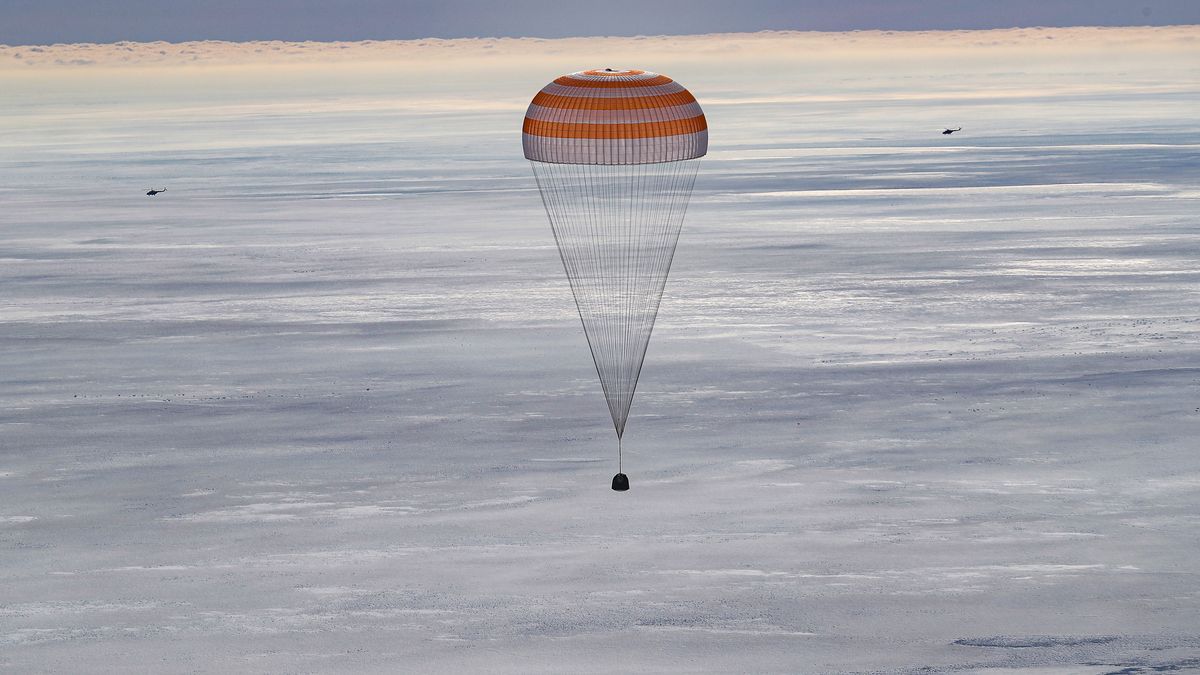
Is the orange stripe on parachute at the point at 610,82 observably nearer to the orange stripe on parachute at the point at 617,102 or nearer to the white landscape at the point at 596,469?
the orange stripe on parachute at the point at 617,102

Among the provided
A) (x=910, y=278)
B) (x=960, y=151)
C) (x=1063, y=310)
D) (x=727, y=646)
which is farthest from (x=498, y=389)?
(x=960, y=151)

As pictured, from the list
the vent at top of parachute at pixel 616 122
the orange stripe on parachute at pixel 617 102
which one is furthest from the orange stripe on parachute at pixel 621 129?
the orange stripe on parachute at pixel 617 102

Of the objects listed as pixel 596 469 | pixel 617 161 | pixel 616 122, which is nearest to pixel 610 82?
pixel 616 122

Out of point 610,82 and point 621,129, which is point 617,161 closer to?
point 621,129

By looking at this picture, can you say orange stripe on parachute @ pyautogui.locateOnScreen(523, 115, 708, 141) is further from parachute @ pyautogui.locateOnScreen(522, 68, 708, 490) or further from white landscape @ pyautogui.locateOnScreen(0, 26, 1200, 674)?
white landscape @ pyautogui.locateOnScreen(0, 26, 1200, 674)

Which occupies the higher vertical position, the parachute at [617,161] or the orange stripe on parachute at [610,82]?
the orange stripe on parachute at [610,82]

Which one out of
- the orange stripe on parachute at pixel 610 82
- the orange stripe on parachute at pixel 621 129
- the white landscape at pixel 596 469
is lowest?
the white landscape at pixel 596 469
